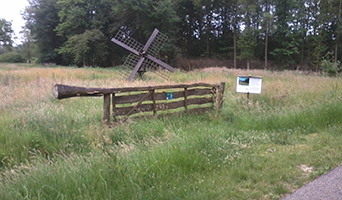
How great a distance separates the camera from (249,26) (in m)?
43.5

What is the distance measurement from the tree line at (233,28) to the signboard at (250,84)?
1179 inches

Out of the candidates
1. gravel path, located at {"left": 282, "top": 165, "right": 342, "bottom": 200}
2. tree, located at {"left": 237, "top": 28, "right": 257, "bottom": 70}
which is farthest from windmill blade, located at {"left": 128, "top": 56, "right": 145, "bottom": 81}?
tree, located at {"left": 237, "top": 28, "right": 257, "bottom": 70}

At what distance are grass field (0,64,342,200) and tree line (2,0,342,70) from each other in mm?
31395

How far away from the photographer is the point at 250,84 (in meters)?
9.30

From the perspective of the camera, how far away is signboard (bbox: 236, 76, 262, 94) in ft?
30.3

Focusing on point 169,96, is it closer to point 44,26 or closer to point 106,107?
point 106,107

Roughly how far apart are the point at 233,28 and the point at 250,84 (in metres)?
39.7

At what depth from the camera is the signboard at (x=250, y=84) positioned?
9242 millimetres

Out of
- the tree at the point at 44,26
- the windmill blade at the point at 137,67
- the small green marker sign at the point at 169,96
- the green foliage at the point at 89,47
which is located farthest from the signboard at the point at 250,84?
the tree at the point at 44,26

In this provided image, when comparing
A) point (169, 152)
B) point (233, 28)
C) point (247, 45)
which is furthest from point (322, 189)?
point (233, 28)

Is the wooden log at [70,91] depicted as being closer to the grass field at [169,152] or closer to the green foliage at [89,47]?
the grass field at [169,152]

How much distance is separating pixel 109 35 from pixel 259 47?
2345cm

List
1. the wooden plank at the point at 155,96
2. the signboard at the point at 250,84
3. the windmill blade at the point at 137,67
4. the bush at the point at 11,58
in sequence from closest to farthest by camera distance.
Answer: the wooden plank at the point at 155,96, the signboard at the point at 250,84, the windmill blade at the point at 137,67, the bush at the point at 11,58

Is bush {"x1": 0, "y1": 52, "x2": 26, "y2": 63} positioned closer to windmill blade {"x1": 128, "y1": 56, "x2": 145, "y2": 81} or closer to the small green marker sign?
windmill blade {"x1": 128, "y1": 56, "x2": 145, "y2": 81}
